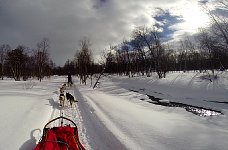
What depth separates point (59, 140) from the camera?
16.7 ft

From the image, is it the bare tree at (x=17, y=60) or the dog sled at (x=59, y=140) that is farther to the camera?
the bare tree at (x=17, y=60)

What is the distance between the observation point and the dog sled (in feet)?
15.2

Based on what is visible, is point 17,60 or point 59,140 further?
point 17,60

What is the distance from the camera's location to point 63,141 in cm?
504

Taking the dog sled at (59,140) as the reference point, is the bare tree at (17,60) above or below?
above

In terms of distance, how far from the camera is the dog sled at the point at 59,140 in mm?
4645

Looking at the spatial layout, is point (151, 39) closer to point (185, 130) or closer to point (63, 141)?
point (185, 130)

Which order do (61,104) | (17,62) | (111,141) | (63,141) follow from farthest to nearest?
(17,62), (61,104), (111,141), (63,141)

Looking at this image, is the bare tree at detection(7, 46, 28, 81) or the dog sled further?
the bare tree at detection(7, 46, 28, 81)

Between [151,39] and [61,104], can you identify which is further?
[151,39]

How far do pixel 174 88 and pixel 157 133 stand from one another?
20.4m

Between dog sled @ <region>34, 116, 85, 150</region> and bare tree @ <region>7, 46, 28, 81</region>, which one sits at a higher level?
bare tree @ <region>7, 46, 28, 81</region>

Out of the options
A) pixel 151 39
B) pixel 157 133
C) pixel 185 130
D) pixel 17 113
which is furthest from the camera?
pixel 151 39

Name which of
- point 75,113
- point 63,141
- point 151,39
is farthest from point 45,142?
point 151,39
